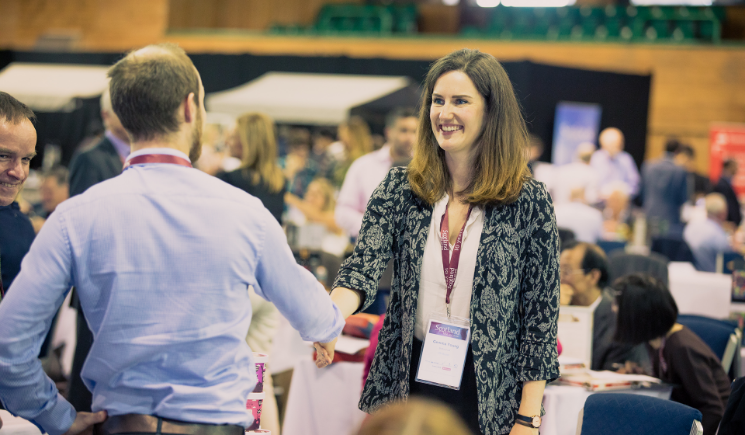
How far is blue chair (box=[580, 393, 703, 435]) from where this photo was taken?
227 centimetres

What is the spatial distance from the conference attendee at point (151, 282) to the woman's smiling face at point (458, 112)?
0.57 meters

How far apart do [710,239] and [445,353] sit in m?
5.24

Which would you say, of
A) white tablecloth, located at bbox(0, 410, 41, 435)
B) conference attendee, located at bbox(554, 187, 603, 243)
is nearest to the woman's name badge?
white tablecloth, located at bbox(0, 410, 41, 435)

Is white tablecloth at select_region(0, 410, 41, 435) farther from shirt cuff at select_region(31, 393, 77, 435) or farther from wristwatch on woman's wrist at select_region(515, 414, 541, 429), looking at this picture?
wristwatch on woman's wrist at select_region(515, 414, 541, 429)

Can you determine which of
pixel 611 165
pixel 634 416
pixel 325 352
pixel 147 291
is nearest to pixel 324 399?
pixel 634 416

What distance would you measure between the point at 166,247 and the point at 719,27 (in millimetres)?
13145

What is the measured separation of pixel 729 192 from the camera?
865cm

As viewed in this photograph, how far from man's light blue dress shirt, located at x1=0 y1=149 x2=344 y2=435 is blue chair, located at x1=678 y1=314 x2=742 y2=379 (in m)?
2.79

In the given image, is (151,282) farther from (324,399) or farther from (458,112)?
(324,399)

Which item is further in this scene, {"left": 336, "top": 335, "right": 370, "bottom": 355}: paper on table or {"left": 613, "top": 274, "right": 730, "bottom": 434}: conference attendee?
{"left": 336, "top": 335, "right": 370, "bottom": 355}: paper on table

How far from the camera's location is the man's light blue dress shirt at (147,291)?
4.04 feet

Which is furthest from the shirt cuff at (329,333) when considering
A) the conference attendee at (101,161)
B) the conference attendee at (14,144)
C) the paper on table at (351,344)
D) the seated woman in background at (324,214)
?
the seated woman in background at (324,214)

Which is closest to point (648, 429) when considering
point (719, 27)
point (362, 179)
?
point (362, 179)

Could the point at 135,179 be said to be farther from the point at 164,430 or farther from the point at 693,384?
the point at 693,384
